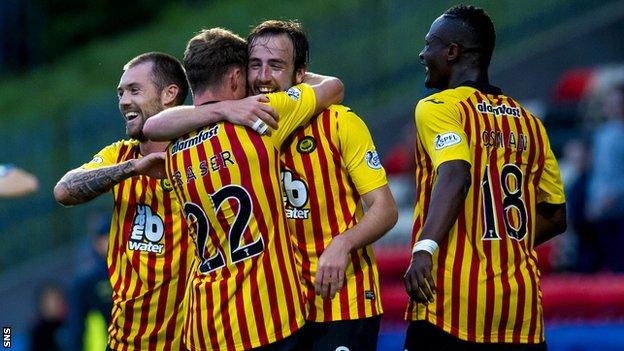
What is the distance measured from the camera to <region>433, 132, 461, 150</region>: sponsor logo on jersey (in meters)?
6.69

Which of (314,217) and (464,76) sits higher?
(464,76)

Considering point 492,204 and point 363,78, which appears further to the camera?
point 363,78

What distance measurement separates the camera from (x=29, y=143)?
16.5 metres

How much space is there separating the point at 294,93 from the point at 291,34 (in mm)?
408

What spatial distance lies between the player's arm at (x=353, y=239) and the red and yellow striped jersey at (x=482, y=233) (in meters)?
0.28

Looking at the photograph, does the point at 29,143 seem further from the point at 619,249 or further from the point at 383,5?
the point at 619,249

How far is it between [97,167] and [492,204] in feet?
6.77

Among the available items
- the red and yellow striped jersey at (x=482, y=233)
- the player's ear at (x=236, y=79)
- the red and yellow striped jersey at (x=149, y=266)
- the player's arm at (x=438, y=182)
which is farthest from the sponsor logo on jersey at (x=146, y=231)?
the player's arm at (x=438, y=182)

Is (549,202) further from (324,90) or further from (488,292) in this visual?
(324,90)

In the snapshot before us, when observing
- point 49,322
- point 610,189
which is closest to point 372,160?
point 610,189

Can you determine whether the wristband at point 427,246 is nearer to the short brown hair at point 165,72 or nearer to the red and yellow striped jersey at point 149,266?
the red and yellow striped jersey at point 149,266

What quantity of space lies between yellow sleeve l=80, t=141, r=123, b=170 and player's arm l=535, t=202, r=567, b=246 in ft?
7.45

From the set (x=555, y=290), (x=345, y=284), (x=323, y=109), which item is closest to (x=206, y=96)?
(x=323, y=109)

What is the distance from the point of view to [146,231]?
7363 millimetres
